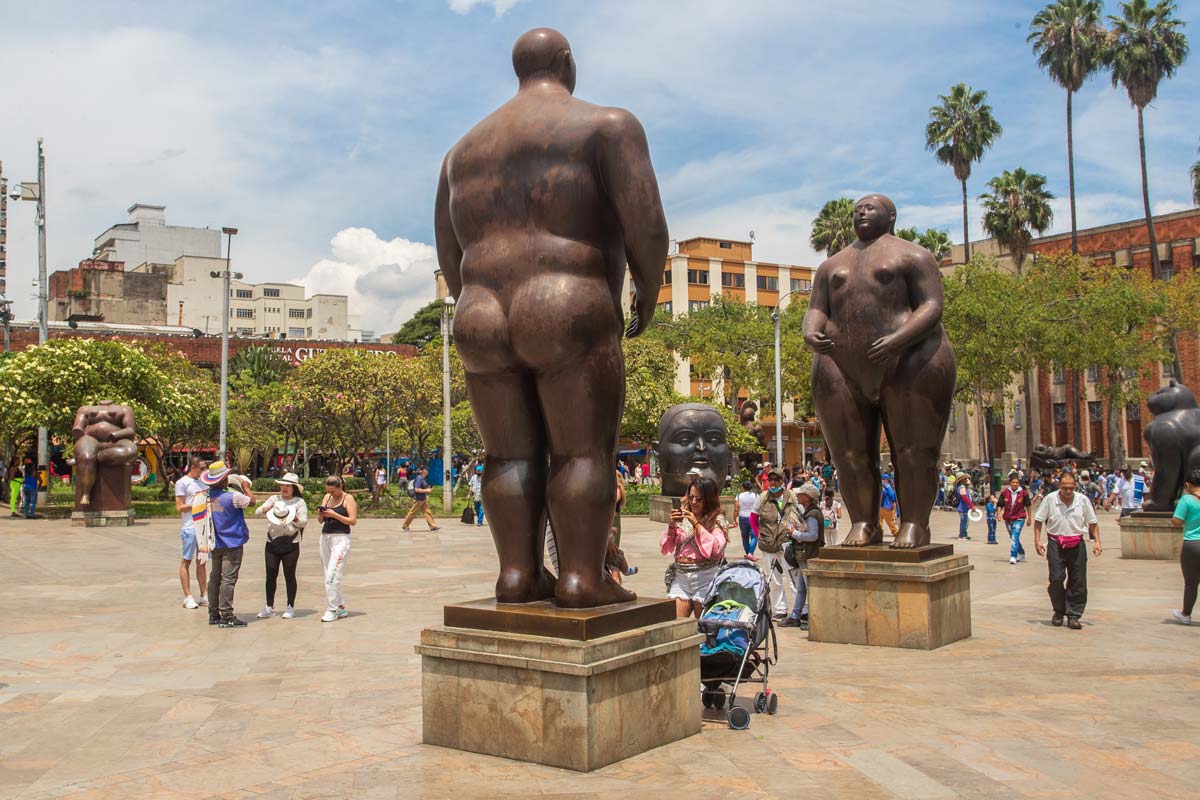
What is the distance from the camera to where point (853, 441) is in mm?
8383

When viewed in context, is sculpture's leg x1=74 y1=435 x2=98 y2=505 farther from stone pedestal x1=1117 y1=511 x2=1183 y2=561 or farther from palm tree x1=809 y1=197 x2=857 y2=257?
palm tree x1=809 y1=197 x2=857 y2=257

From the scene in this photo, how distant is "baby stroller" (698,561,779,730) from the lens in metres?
5.80

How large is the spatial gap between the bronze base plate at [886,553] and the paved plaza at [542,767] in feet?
2.35

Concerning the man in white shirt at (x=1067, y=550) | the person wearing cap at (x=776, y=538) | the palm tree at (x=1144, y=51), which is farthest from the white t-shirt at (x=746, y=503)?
the palm tree at (x=1144, y=51)

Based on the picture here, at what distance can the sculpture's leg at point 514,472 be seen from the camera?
5.04 metres

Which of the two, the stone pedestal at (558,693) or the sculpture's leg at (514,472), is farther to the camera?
the sculpture's leg at (514,472)

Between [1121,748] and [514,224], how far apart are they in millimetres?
3956

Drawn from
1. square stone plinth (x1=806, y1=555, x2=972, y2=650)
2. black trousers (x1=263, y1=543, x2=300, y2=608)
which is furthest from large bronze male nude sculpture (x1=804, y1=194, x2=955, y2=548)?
black trousers (x1=263, y1=543, x2=300, y2=608)

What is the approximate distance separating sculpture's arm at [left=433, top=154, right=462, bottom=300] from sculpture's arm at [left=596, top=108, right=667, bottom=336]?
96 centimetres

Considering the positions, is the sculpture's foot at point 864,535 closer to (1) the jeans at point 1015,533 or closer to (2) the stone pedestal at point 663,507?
(1) the jeans at point 1015,533

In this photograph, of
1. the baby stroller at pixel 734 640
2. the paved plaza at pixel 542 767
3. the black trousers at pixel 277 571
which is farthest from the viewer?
the black trousers at pixel 277 571

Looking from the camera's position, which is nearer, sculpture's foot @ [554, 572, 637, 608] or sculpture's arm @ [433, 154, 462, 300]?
sculpture's foot @ [554, 572, 637, 608]

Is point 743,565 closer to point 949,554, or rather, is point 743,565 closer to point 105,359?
point 949,554

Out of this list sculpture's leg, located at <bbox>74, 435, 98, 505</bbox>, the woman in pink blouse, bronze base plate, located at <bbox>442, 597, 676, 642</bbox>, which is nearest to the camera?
bronze base plate, located at <bbox>442, 597, 676, 642</bbox>
